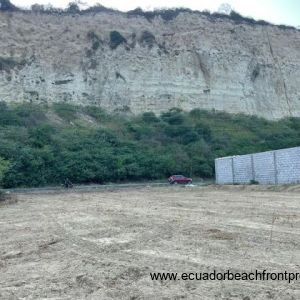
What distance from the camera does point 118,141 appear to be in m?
40.7

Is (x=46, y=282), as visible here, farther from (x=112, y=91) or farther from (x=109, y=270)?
(x=112, y=91)

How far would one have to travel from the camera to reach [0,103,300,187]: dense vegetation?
34750mm

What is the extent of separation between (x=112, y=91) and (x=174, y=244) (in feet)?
135

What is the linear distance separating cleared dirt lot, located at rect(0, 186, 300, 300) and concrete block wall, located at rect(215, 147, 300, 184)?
14.7 metres

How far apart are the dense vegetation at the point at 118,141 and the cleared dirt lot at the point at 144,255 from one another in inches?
853

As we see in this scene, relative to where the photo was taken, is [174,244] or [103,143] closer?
[174,244]

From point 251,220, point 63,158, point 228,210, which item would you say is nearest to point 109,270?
point 251,220

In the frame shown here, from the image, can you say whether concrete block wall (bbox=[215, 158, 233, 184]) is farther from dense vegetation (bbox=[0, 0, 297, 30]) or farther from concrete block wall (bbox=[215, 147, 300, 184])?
dense vegetation (bbox=[0, 0, 297, 30])

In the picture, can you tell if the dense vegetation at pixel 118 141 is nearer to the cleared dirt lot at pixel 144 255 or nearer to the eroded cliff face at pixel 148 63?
the eroded cliff face at pixel 148 63

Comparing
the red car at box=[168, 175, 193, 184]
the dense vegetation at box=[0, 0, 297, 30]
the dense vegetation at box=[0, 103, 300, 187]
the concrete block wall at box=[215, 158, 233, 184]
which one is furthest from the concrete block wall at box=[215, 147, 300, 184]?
the dense vegetation at box=[0, 0, 297, 30]

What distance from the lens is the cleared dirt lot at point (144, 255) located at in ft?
16.1

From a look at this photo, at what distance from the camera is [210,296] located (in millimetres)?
4645

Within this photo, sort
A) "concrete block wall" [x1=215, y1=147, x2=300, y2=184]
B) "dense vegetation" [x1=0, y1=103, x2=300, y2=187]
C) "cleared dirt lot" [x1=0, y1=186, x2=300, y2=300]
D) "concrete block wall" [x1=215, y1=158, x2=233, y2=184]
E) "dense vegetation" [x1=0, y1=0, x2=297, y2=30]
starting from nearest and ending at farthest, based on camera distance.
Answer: "cleared dirt lot" [x1=0, y1=186, x2=300, y2=300] < "concrete block wall" [x1=215, y1=147, x2=300, y2=184] < "concrete block wall" [x1=215, y1=158, x2=233, y2=184] < "dense vegetation" [x1=0, y1=103, x2=300, y2=187] < "dense vegetation" [x1=0, y1=0, x2=297, y2=30]

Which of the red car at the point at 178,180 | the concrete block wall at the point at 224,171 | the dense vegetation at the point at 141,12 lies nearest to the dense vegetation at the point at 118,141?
the red car at the point at 178,180
